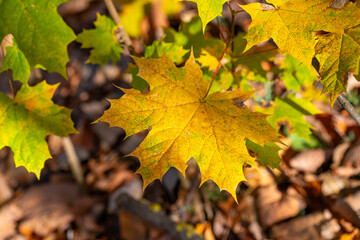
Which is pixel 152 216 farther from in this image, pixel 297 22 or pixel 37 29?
pixel 297 22

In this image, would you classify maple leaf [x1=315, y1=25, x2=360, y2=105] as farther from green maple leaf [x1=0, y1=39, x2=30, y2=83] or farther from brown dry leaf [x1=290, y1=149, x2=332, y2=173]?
brown dry leaf [x1=290, y1=149, x2=332, y2=173]

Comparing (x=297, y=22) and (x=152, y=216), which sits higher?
(x=297, y=22)

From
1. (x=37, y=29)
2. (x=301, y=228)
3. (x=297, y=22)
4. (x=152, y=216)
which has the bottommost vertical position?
(x=301, y=228)

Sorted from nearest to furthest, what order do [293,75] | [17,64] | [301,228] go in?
1. [17,64]
2. [293,75]
3. [301,228]

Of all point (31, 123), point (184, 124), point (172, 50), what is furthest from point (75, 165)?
point (184, 124)

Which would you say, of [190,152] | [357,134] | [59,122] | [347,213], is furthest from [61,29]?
[357,134]

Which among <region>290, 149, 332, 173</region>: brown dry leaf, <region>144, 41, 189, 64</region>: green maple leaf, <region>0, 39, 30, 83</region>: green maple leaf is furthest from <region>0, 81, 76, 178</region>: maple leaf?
<region>290, 149, 332, 173</region>: brown dry leaf

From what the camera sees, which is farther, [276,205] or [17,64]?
[276,205]
